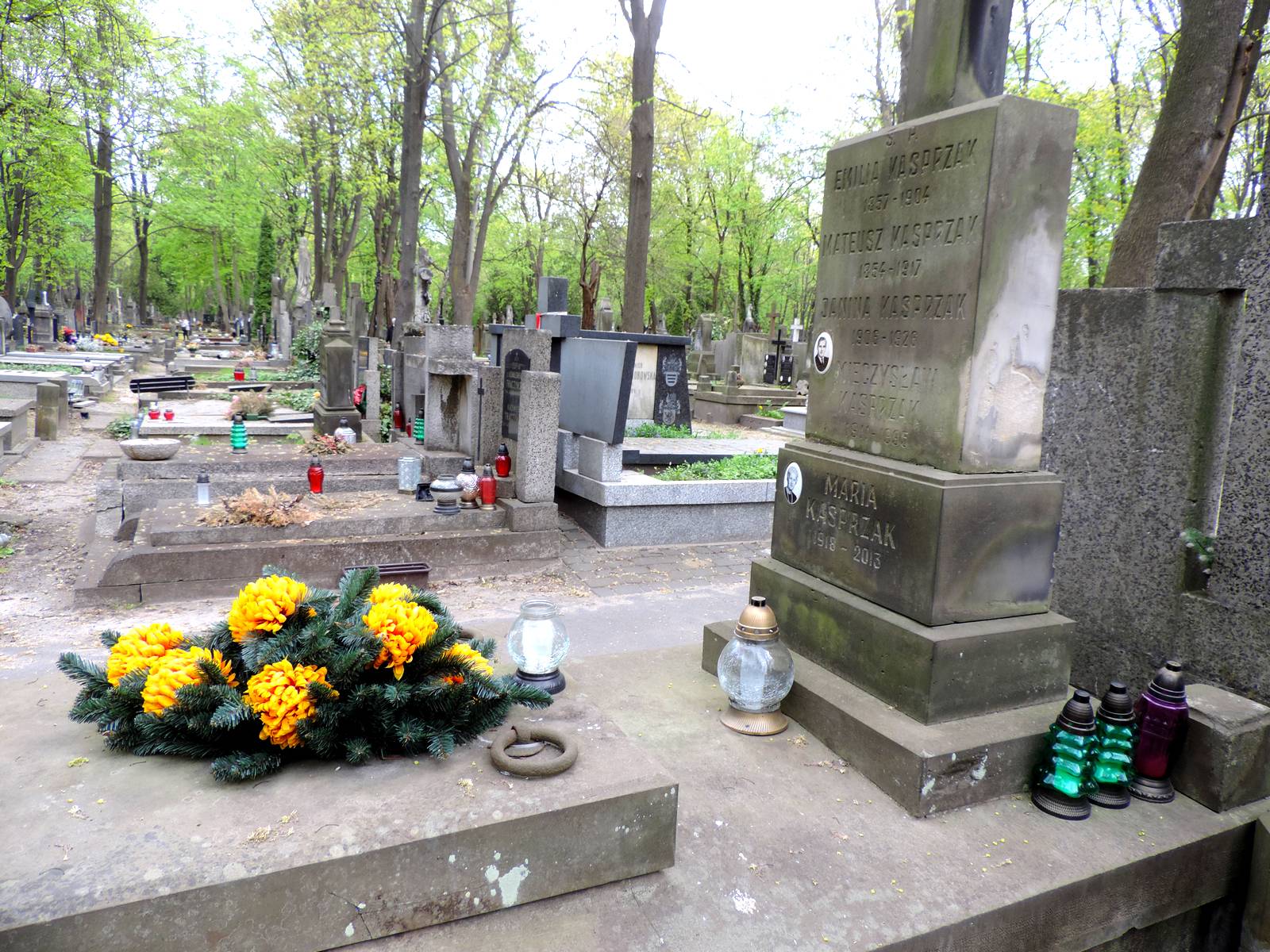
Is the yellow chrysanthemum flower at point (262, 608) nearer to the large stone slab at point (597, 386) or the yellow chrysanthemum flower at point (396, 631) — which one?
the yellow chrysanthemum flower at point (396, 631)

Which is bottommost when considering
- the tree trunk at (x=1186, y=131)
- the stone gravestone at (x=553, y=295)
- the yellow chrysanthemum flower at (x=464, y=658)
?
the yellow chrysanthemum flower at (x=464, y=658)

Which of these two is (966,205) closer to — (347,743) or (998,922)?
(998,922)

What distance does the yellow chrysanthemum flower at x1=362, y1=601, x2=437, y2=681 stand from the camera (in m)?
2.69

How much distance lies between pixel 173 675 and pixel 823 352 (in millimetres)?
3134

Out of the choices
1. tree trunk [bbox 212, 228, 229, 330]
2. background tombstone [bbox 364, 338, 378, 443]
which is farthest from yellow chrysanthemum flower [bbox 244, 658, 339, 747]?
tree trunk [bbox 212, 228, 229, 330]

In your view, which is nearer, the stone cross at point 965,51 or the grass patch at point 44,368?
the stone cross at point 965,51

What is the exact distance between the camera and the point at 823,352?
13.5ft

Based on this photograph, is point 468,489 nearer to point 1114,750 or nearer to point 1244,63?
point 1114,750

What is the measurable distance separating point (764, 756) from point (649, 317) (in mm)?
52051

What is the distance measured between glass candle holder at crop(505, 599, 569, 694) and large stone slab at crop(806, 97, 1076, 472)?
1.69m

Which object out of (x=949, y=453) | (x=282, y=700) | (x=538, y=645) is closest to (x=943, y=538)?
(x=949, y=453)

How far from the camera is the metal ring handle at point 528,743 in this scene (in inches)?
98.9

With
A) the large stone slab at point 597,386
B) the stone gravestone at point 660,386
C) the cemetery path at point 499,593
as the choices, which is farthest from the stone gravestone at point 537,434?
the stone gravestone at point 660,386

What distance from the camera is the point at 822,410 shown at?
163 inches
